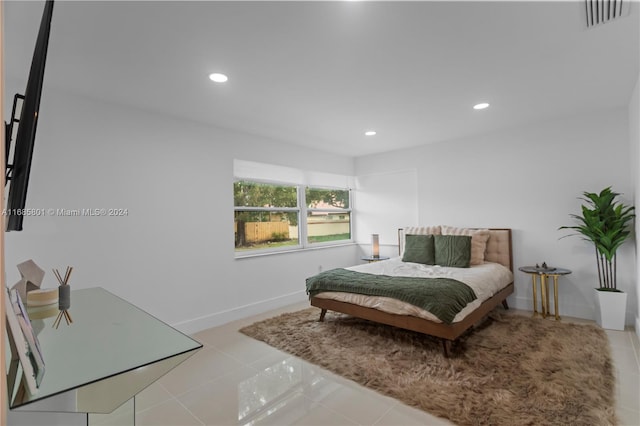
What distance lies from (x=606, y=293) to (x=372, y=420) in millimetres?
3027

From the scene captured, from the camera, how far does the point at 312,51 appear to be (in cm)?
223

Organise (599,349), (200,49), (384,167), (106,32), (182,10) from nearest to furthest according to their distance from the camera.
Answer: (182,10) → (106,32) → (200,49) → (599,349) → (384,167)

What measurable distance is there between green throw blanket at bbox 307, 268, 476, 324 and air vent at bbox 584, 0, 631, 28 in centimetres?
215

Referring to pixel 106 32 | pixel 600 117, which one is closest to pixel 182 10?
pixel 106 32

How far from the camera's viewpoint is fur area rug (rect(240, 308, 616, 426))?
79.6 inches

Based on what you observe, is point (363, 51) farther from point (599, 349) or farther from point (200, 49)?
point (599, 349)

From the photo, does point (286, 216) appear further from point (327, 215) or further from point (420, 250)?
point (420, 250)

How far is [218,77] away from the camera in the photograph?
260 centimetres

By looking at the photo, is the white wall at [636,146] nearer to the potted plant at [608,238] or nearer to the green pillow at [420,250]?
the potted plant at [608,238]

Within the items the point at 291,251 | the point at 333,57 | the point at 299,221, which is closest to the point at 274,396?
the point at 333,57

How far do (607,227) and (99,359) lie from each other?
440 centimetres

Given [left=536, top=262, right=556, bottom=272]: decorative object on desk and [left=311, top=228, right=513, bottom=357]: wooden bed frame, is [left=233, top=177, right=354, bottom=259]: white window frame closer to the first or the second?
[left=311, top=228, right=513, bottom=357]: wooden bed frame

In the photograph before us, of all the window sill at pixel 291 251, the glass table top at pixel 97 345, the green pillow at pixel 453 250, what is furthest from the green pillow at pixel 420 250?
the glass table top at pixel 97 345

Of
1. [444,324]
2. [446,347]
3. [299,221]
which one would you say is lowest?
[446,347]
